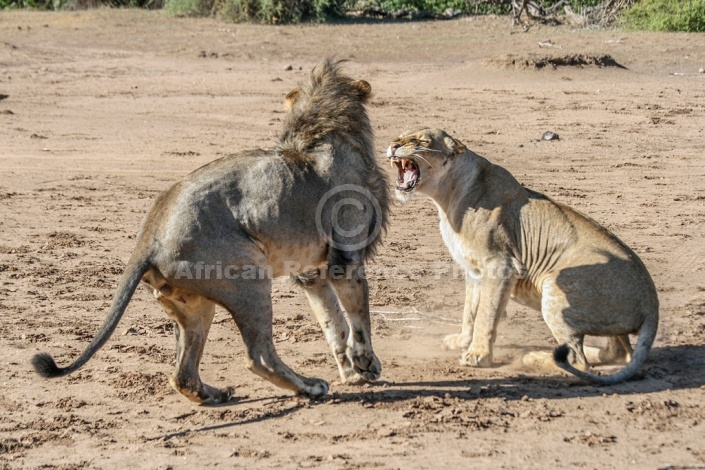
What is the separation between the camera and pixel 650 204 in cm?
1006

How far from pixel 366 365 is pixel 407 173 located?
1323 millimetres

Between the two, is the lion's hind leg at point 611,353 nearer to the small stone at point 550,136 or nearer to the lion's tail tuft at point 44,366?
the lion's tail tuft at point 44,366

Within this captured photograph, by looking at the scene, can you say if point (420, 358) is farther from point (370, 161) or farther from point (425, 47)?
point (425, 47)

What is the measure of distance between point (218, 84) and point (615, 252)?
1014cm

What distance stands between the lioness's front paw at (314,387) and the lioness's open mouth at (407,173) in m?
1.41

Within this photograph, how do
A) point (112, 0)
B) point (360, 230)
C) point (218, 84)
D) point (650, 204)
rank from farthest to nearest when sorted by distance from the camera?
point (112, 0), point (218, 84), point (650, 204), point (360, 230)

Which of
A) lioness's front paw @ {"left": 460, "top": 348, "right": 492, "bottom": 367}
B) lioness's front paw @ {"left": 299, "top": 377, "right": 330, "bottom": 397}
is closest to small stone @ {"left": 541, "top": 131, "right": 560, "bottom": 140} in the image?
lioness's front paw @ {"left": 460, "top": 348, "right": 492, "bottom": 367}

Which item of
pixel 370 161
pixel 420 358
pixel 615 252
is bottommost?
pixel 420 358

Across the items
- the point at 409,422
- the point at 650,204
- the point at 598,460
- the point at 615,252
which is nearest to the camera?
the point at 598,460

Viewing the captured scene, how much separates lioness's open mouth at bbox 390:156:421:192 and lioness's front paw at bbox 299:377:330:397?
1.41 metres

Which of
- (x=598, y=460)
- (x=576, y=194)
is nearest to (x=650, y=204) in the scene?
(x=576, y=194)

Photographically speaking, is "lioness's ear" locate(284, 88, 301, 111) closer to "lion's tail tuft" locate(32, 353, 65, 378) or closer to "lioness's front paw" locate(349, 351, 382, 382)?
"lioness's front paw" locate(349, 351, 382, 382)

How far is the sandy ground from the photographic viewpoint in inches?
206

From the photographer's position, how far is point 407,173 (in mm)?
6629
